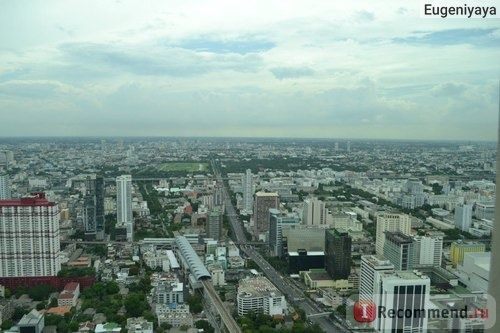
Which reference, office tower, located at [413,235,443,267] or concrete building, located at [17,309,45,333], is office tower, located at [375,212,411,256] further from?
concrete building, located at [17,309,45,333]

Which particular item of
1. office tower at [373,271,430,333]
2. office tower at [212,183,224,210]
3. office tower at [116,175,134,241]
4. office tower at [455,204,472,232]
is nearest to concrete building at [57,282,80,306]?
office tower at [373,271,430,333]

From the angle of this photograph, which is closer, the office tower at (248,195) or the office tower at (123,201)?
the office tower at (123,201)

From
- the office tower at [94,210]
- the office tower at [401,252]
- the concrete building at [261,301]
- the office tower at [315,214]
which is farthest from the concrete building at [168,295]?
the office tower at [315,214]

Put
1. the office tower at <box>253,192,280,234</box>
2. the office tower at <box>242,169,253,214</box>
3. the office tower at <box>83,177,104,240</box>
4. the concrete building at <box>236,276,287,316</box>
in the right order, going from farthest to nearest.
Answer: the office tower at <box>242,169,253,214</box>, the office tower at <box>253,192,280,234</box>, the office tower at <box>83,177,104,240</box>, the concrete building at <box>236,276,287,316</box>

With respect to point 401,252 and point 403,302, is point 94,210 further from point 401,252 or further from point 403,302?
point 403,302

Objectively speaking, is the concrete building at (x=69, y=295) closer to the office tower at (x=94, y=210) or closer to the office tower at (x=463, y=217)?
the office tower at (x=94, y=210)
